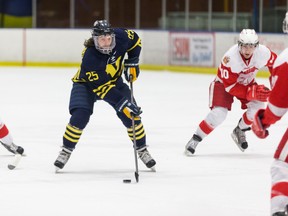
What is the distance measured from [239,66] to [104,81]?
4.16 feet

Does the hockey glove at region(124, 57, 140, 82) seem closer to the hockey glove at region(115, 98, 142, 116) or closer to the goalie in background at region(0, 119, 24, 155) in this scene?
the hockey glove at region(115, 98, 142, 116)

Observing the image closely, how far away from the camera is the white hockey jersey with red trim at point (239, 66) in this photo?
6.77m

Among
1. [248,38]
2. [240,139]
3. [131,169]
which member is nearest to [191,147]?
[240,139]

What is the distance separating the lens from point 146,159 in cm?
609

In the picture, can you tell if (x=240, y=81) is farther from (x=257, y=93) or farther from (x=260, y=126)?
(x=260, y=126)

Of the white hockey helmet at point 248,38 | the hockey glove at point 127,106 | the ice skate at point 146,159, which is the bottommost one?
the ice skate at point 146,159

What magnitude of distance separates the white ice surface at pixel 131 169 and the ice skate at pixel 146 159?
0.23ft

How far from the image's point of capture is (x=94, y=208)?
4867 mm

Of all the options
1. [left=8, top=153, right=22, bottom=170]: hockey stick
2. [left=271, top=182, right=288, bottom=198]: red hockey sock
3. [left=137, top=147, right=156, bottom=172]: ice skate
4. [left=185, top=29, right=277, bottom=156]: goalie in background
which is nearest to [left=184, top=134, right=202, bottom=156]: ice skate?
[left=185, top=29, right=277, bottom=156]: goalie in background

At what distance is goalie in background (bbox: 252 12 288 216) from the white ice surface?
32.9 inches

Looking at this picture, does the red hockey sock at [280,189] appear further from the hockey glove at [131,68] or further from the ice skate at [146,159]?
the hockey glove at [131,68]

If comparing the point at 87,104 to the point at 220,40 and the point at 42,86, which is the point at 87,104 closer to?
the point at 42,86

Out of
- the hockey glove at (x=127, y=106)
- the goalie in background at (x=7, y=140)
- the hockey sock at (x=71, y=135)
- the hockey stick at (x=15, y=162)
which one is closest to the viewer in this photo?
the hockey glove at (x=127, y=106)

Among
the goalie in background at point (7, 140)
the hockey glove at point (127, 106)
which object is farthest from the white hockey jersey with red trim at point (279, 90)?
the goalie in background at point (7, 140)
